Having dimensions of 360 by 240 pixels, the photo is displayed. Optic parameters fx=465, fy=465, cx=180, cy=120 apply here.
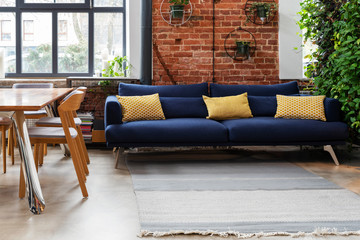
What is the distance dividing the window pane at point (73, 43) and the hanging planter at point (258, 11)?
230 centimetres

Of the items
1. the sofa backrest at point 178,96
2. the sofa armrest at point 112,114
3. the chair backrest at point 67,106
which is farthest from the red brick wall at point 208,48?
the chair backrest at point 67,106

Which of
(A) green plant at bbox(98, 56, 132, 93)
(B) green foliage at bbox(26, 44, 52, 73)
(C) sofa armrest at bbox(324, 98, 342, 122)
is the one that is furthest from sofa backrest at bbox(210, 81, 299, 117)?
(B) green foliage at bbox(26, 44, 52, 73)

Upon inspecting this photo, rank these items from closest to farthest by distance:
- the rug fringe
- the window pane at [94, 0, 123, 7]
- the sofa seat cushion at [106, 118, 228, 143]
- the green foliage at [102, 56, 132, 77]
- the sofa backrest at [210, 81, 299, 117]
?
1. the rug fringe
2. the sofa seat cushion at [106, 118, 228, 143]
3. the sofa backrest at [210, 81, 299, 117]
4. the green foliage at [102, 56, 132, 77]
5. the window pane at [94, 0, 123, 7]

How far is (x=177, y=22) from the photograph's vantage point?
6.27m

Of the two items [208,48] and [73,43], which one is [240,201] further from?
[73,43]

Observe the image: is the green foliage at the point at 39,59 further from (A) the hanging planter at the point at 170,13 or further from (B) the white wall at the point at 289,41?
(B) the white wall at the point at 289,41

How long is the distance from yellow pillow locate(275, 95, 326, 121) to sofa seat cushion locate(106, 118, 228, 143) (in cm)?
85

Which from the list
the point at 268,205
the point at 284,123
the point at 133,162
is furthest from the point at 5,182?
the point at 284,123

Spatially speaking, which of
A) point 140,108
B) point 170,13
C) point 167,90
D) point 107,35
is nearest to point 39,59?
point 107,35

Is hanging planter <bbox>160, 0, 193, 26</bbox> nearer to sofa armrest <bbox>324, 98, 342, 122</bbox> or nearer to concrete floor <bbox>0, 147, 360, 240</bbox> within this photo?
concrete floor <bbox>0, 147, 360, 240</bbox>

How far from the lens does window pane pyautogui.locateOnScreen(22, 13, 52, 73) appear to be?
263 inches

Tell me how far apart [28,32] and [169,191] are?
156 inches

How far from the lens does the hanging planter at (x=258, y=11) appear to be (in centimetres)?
623

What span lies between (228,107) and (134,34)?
1.75 meters
